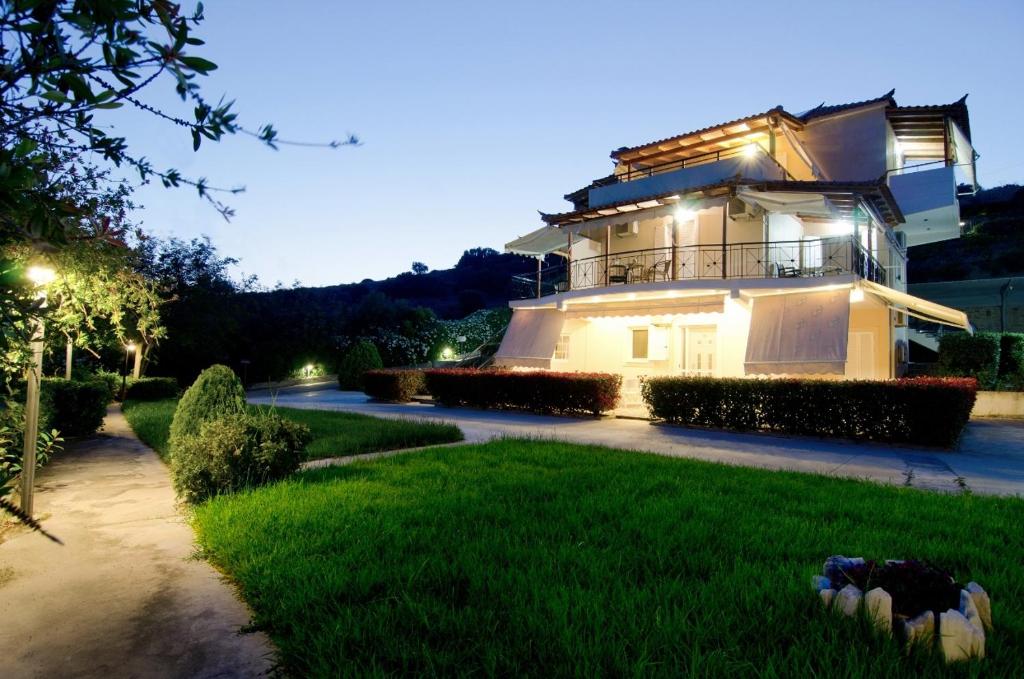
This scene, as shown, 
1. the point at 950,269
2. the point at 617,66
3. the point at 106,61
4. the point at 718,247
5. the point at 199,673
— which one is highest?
the point at 617,66

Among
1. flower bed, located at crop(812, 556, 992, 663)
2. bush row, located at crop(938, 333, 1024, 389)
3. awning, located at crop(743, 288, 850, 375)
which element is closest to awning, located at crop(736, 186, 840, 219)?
awning, located at crop(743, 288, 850, 375)

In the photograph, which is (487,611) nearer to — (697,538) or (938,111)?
(697,538)

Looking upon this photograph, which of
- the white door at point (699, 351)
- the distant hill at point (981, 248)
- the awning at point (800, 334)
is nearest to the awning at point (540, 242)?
the white door at point (699, 351)

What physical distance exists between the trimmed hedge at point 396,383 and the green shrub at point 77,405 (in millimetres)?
10022

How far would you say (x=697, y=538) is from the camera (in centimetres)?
475

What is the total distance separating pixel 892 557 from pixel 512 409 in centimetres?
1467

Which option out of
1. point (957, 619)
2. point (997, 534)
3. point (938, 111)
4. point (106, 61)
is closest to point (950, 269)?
point (938, 111)

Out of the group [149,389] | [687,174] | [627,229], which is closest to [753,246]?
[687,174]

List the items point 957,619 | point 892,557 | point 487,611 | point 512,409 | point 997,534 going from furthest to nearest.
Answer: point 512,409 < point 997,534 < point 892,557 < point 487,611 < point 957,619

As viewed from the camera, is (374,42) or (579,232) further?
(579,232)

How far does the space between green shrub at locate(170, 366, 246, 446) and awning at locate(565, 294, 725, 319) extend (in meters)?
13.4

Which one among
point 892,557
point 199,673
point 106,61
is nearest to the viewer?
point 106,61

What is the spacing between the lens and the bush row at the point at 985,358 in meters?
17.6

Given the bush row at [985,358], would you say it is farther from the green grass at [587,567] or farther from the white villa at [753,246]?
the green grass at [587,567]
